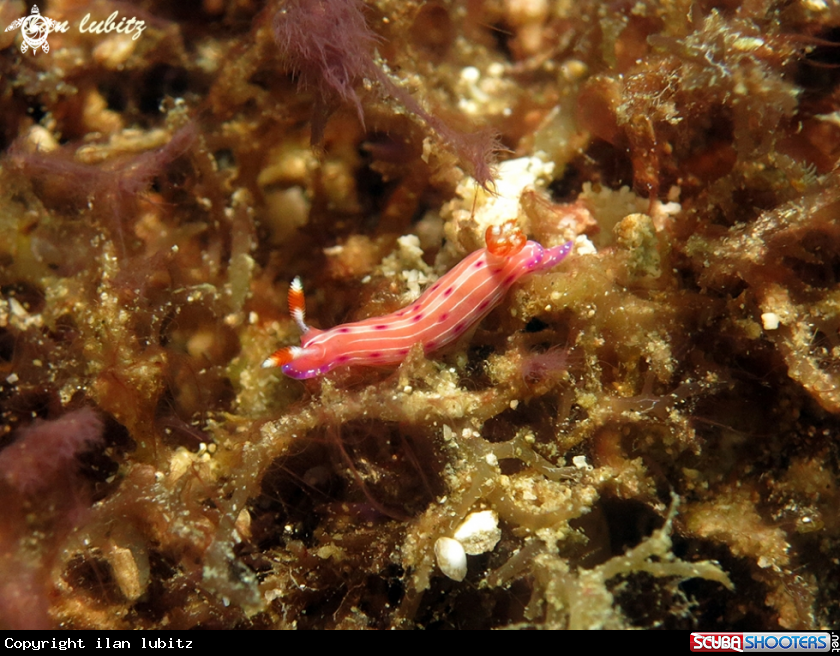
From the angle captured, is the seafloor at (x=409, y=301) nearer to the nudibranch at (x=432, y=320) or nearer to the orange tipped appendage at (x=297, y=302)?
the nudibranch at (x=432, y=320)

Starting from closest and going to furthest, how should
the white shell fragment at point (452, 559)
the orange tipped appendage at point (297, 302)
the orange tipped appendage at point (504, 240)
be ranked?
1. the white shell fragment at point (452, 559)
2. the orange tipped appendage at point (504, 240)
3. the orange tipped appendage at point (297, 302)

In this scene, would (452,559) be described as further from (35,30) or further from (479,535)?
(35,30)

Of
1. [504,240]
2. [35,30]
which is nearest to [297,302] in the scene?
[504,240]

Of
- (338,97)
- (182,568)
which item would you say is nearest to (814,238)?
(338,97)

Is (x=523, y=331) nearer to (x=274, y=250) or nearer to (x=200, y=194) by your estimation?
(x=274, y=250)

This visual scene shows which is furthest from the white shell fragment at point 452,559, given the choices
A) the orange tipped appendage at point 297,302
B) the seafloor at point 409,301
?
the orange tipped appendage at point 297,302

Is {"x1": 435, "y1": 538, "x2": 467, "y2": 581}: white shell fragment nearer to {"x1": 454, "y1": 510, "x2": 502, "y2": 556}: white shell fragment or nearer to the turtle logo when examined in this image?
{"x1": 454, "y1": 510, "x2": 502, "y2": 556}: white shell fragment

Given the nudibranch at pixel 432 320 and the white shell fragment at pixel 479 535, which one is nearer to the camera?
the white shell fragment at pixel 479 535
